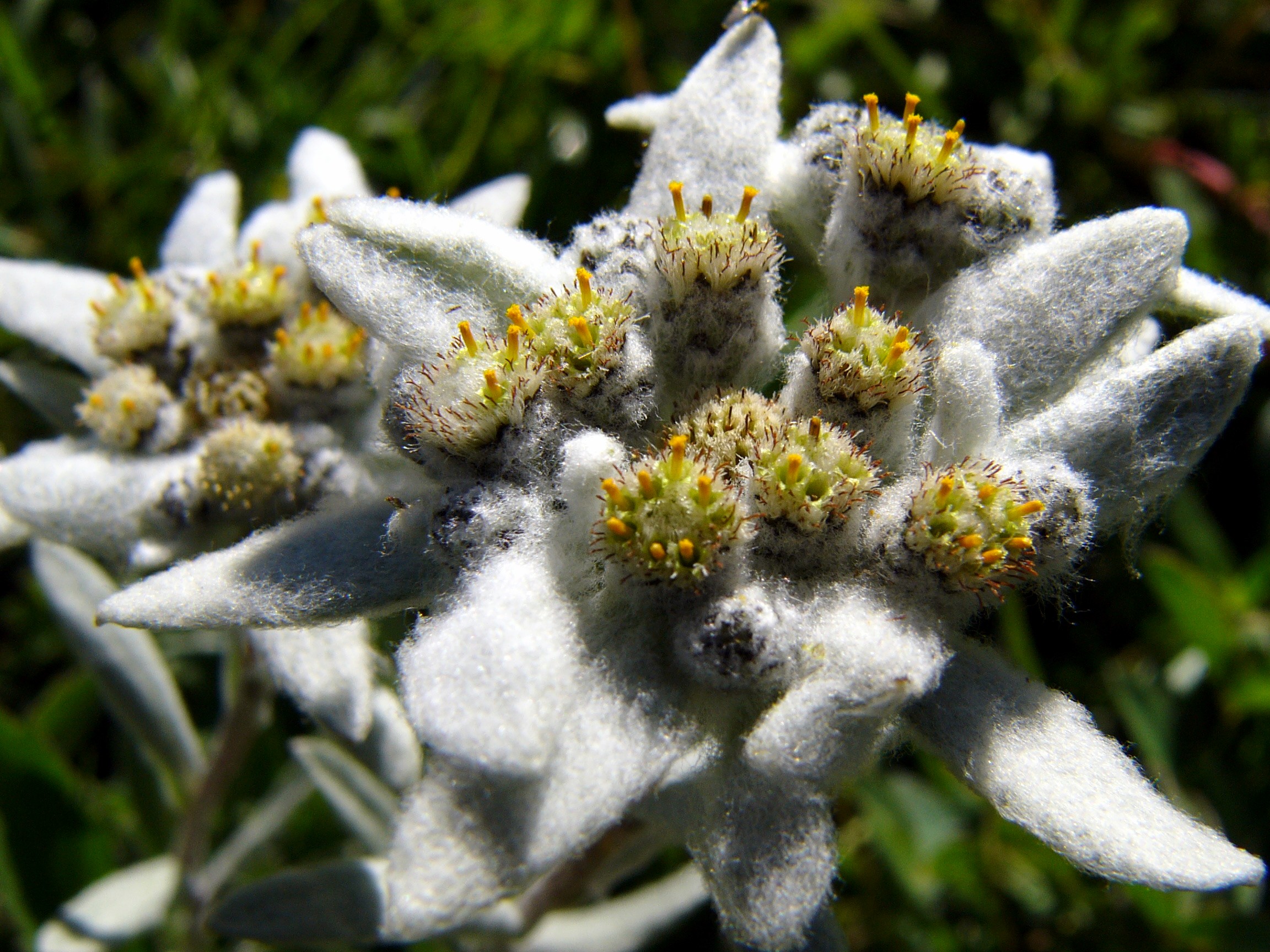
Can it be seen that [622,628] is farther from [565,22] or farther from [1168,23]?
[1168,23]

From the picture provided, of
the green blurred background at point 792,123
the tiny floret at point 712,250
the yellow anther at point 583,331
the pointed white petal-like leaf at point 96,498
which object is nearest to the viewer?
the yellow anther at point 583,331

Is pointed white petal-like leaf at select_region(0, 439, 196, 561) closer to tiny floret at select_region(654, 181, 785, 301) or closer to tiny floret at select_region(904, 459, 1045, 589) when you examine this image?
tiny floret at select_region(654, 181, 785, 301)

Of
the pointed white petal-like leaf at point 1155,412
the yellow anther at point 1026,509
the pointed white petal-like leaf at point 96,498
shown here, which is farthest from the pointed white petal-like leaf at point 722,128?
the pointed white petal-like leaf at point 96,498

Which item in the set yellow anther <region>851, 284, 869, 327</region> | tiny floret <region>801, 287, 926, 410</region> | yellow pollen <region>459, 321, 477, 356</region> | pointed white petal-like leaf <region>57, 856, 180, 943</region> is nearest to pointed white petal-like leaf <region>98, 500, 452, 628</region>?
yellow pollen <region>459, 321, 477, 356</region>

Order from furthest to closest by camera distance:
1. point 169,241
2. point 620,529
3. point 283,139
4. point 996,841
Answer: point 283,139 < point 996,841 < point 169,241 < point 620,529

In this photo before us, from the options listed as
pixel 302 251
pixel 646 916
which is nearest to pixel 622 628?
pixel 302 251

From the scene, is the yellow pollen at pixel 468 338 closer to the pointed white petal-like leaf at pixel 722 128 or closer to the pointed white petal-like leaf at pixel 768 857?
the pointed white petal-like leaf at pixel 722 128

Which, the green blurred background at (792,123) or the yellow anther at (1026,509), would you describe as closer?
the yellow anther at (1026,509)

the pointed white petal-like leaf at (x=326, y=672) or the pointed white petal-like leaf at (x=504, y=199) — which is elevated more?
the pointed white petal-like leaf at (x=504, y=199)
